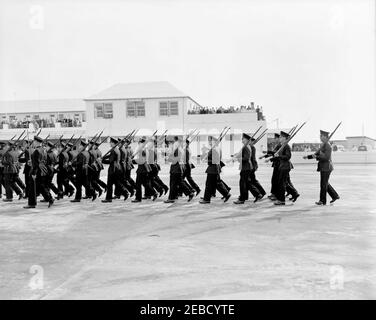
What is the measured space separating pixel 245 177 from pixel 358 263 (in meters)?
5.91

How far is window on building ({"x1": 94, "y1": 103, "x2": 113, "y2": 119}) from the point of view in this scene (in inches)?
1497

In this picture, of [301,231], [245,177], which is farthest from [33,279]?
[245,177]

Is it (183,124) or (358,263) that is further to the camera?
(183,124)

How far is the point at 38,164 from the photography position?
414 inches

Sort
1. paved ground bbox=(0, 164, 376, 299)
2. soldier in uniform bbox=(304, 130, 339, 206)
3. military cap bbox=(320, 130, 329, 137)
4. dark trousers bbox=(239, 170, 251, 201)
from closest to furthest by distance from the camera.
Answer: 1. paved ground bbox=(0, 164, 376, 299)
2. soldier in uniform bbox=(304, 130, 339, 206)
3. military cap bbox=(320, 130, 329, 137)
4. dark trousers bbox=(239, 170, 251, 201)

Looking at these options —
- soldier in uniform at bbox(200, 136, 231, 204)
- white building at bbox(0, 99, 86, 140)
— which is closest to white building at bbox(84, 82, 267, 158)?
white building at bbox(0, 99, 86, 140)

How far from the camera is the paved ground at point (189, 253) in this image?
173 inches

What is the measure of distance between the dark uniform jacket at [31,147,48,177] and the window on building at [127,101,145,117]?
88.2 feet

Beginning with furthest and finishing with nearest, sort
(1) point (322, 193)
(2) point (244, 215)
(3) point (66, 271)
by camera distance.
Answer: (1) point (322, 193)
(2) point (244, 215)
(3) point (66, 271)

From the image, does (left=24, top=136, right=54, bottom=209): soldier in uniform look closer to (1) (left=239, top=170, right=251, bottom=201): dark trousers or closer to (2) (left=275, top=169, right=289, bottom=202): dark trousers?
(1) (left=239, top=170, right=251, bottom=201): dark trousers

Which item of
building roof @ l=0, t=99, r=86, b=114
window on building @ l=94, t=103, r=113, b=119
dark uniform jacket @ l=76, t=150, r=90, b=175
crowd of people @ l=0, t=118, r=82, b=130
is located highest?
building roof @ l=0, t=99, r=86, b=114

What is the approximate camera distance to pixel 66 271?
5.09m

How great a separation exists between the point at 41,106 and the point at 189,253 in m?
46.3
